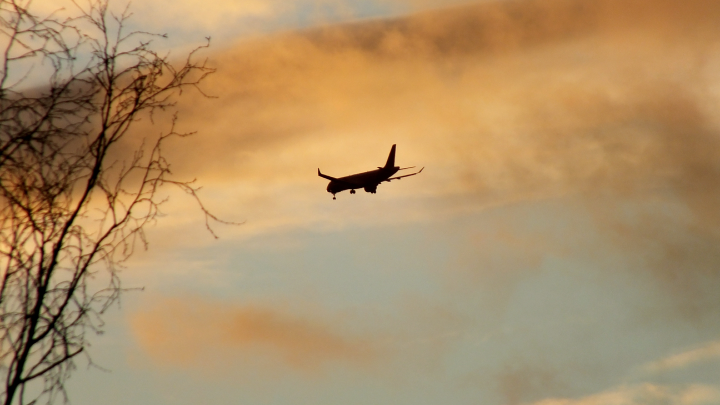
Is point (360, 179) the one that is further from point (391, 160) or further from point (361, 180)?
point (391, 160)

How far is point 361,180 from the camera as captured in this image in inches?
3499

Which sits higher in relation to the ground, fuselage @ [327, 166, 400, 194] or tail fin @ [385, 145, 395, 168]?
tail fin @ [385, 145, 395, 168]

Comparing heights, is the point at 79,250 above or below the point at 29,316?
above

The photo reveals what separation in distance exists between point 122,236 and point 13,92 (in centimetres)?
304

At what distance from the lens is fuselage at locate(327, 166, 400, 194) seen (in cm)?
8825

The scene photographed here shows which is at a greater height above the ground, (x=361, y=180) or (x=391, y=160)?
(x=391, y=160)

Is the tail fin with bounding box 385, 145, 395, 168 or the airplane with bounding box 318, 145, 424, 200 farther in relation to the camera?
the tail fin with bounding box 385, 145, 395, 168

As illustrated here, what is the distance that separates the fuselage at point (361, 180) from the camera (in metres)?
88.2

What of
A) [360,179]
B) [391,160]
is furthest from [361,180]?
[391,160]

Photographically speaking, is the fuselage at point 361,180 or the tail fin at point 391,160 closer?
the fuselage at point 361,180

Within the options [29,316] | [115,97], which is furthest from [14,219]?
[115,97]

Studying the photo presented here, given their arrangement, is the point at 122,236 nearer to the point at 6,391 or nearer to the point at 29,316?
the point at 29,316

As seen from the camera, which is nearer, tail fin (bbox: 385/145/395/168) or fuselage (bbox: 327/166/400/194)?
fuselage (bbox: 327/166/400/194)

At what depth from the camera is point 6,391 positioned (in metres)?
13.9
